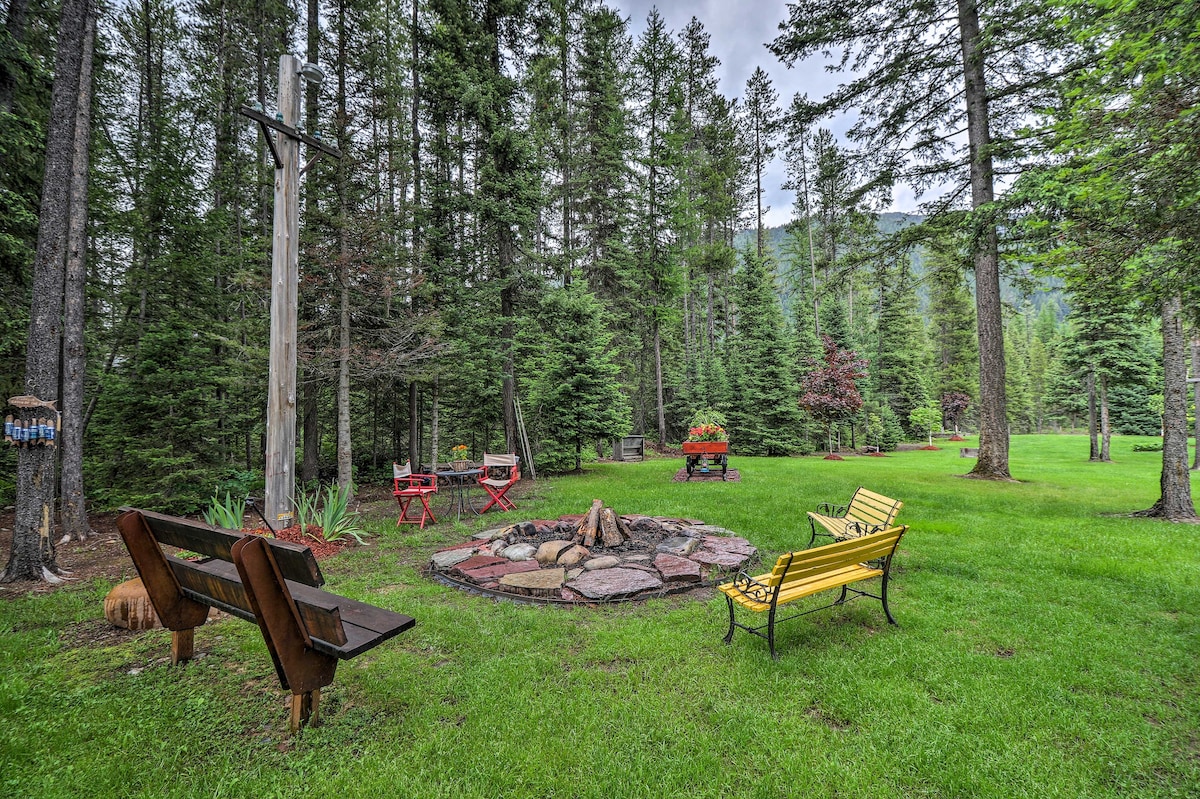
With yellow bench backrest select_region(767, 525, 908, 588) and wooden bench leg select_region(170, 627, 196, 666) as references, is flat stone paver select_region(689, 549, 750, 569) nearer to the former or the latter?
yellow bench backrest select_region(767, 525, 908, 588)

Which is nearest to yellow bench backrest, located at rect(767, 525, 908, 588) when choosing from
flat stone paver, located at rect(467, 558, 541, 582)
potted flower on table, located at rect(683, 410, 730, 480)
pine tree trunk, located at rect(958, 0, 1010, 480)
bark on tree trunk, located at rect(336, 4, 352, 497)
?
flat stone paver, located at rect(467, 558, 541, 582)

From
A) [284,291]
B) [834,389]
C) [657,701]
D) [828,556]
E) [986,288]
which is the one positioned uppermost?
[986,288]

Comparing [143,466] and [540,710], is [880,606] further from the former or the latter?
[143,466]

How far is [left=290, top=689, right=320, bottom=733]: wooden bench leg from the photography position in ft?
7.40

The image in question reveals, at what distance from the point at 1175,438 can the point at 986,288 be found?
173 inches

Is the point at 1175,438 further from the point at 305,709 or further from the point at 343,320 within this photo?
the point at 343,320

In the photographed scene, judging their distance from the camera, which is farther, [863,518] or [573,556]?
[863,518]

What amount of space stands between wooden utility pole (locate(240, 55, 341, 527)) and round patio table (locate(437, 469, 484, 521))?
80.9 inches

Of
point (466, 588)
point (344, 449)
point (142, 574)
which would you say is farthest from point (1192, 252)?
point (344, 449)

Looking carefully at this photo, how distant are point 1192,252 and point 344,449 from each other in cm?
992

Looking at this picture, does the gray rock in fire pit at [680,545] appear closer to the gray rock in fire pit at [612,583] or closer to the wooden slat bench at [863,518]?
the gray rock in fire pit at [612,583]

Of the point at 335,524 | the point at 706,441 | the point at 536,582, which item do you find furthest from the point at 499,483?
the point at 706,441

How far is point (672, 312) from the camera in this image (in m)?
18.2

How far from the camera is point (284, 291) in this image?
5.48m
